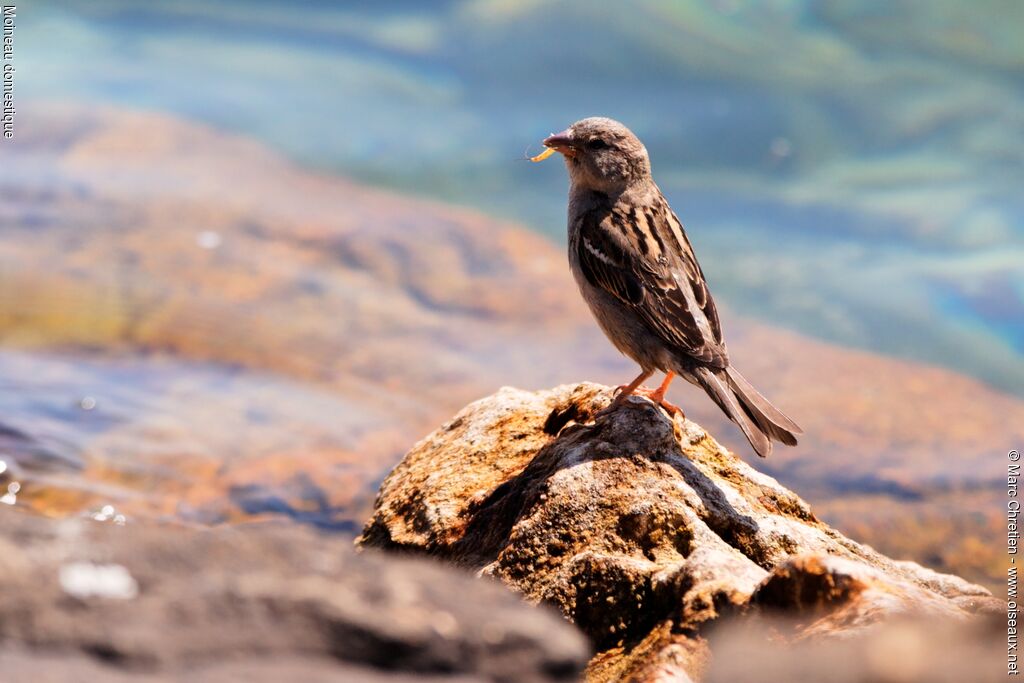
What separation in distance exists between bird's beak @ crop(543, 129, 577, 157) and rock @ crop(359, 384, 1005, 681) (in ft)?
5.07

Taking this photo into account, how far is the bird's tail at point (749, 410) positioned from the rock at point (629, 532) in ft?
0.70

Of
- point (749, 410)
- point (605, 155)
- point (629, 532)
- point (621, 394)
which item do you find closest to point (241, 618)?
point (629, 532)

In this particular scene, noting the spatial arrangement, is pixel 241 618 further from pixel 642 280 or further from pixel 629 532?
pixel 642 280

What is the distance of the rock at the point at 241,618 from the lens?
2.35m

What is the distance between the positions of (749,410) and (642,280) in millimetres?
946

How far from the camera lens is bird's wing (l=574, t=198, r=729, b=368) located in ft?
18.5

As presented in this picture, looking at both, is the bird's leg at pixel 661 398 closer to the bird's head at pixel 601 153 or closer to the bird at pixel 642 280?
the bird at pixel 642 280

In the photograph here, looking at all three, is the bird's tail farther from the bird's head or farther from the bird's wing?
the bird's head

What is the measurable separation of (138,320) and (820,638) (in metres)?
10.1

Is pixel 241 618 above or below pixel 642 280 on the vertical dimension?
below

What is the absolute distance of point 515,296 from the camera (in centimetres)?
1326

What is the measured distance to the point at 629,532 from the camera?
448cm

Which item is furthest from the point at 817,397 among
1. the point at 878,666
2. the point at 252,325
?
the point at 878,666

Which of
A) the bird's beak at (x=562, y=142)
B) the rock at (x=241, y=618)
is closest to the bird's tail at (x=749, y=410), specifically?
the bird's beak at (x=562, y=142)
